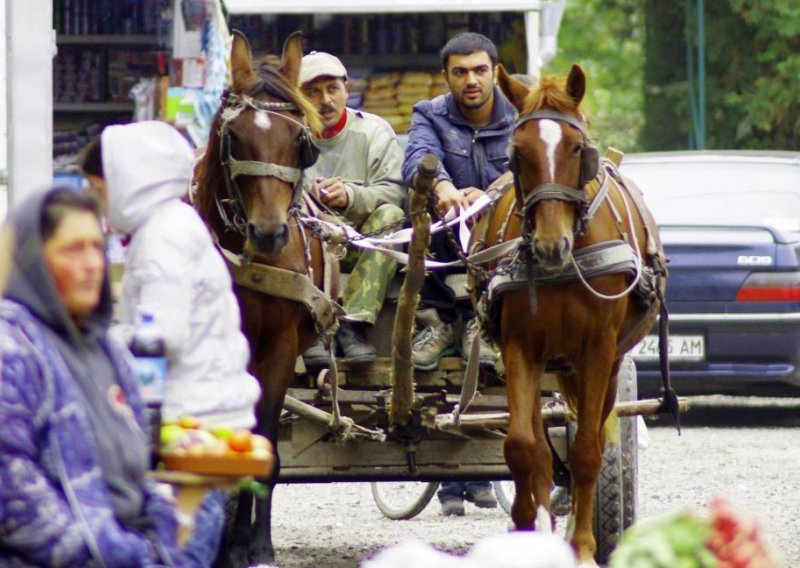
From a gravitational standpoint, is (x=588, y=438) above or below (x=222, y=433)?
below

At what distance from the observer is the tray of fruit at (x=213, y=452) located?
409 cm

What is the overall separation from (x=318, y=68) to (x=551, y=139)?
1412 mm

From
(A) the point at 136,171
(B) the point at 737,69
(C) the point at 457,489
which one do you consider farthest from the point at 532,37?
(B) the point at 737,69

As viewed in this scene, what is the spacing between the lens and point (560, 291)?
7754 millimetres

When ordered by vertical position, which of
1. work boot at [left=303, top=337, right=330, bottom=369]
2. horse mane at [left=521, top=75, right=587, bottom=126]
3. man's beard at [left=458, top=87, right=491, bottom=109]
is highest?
man's beard at [left=458, top=87, right=491, bottom=109]

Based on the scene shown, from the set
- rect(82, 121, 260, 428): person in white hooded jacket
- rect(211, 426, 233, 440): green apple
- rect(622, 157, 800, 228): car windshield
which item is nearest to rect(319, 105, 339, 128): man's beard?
rect(82, 121, 260, 428): person in white hooded jacket

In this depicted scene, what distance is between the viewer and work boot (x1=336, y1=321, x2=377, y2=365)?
8266mm

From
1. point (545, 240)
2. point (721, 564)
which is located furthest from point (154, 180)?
point (545, 240)

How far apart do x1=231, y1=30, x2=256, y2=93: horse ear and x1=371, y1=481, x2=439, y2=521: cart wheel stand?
118 inches

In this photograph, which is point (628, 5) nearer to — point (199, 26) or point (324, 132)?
point (199, 26)

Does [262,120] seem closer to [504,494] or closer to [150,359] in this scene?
[150,359]

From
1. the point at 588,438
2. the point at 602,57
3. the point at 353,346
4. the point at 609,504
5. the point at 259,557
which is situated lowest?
the point at 259,557

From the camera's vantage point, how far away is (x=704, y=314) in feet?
46.2

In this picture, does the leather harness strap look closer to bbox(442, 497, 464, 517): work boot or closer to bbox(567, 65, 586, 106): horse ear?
bbox(567, 65, 586, 106): horse ear
